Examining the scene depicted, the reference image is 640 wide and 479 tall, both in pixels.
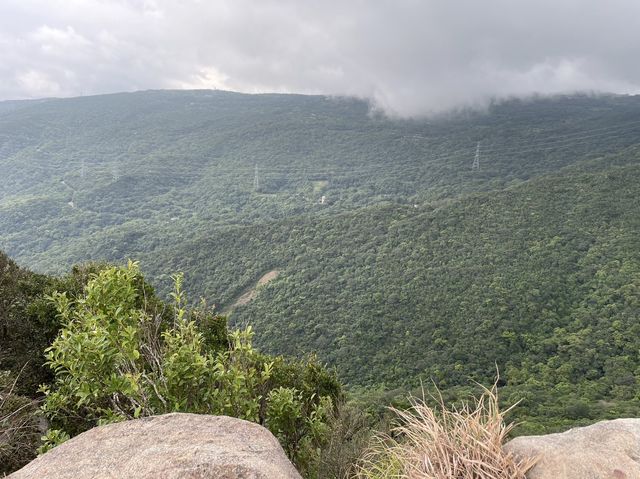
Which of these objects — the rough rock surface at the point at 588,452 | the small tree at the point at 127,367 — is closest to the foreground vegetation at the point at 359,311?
the small tree at the point at 127,367

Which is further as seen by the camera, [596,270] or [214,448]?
[596,270]

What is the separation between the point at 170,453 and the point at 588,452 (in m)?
3.13

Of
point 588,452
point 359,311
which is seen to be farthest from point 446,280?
point 588,452

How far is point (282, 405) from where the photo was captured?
6898 millimetres

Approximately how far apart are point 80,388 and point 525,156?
211947mm

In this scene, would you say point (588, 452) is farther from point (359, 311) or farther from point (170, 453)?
point (359, 311)

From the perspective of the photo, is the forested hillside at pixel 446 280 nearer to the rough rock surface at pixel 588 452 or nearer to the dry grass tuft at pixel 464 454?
the rough rock surface at pixel 588 452

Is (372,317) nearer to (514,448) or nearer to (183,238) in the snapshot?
(514,448)

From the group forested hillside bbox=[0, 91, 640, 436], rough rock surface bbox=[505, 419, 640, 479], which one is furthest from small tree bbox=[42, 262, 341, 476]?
forested hillside bbox=[0, 91, 640, 436]

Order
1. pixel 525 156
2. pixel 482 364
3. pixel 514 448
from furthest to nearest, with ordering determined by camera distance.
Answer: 1. pixel 525 156
2. pixel 482 364
3. pixel 514 448

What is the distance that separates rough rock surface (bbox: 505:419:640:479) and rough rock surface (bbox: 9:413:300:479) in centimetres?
182

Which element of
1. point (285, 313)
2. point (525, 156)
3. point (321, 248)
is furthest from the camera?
point (525, 156)

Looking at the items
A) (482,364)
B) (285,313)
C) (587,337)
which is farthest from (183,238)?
(587,337)

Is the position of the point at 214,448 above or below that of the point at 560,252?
above
